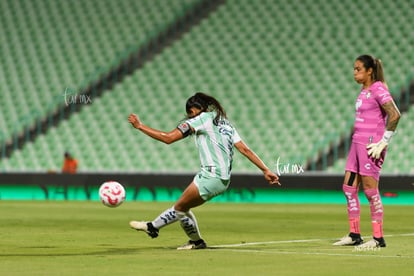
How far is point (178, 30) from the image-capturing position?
34.4 meters

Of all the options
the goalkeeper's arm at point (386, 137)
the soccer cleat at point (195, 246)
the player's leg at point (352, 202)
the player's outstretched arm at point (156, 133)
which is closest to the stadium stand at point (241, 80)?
the player's leg at point (352, 202)

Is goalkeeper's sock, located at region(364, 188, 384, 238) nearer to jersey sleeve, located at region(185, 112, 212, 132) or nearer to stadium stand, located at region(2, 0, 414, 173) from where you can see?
jersey sleeve, located at region(185, 112, 212, 132)

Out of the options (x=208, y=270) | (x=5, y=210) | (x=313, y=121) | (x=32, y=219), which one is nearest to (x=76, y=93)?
(x=313, y=121)

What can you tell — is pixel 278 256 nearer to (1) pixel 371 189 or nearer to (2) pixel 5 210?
(1) pixel 371 189

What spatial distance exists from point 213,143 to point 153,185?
1691 centimetres

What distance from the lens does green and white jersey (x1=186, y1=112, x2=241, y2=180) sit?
11.9m

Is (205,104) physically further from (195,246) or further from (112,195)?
(112,195)

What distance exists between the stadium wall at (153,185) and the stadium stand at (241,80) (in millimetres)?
1240

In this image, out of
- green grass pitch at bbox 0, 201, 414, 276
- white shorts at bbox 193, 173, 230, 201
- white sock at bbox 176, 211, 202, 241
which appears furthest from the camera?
white sock at bbox 176, 211, 202, 241

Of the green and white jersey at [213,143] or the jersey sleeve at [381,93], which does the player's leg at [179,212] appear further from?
the jersey sleeve at [381,93]

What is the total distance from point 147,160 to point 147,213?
9396mm

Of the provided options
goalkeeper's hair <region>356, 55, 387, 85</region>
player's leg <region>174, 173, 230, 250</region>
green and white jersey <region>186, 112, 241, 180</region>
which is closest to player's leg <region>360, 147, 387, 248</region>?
goalkeeper's hair <region>356, 55, 387, 85</region>

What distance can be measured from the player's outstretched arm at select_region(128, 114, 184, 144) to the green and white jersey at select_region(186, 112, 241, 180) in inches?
14.2

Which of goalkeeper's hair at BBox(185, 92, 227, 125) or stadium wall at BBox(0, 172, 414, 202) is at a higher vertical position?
goalkeeper's hair at BBox(185, 92, 227, 125)
